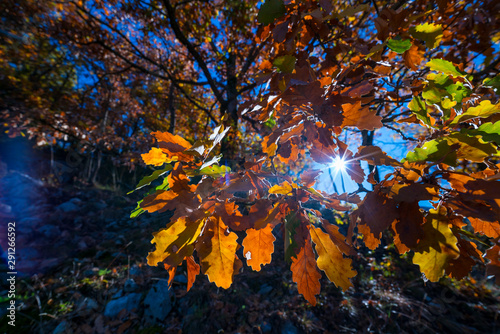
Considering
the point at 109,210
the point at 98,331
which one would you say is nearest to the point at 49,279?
the point at 98,331

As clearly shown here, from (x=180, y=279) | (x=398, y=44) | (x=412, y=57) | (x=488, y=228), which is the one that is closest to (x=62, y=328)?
(x=180, y=279)

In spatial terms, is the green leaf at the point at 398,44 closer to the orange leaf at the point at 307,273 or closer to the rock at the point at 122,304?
the orange leaf at the point at 307,273

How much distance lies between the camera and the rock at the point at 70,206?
5.01 metres

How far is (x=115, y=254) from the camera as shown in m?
3.41

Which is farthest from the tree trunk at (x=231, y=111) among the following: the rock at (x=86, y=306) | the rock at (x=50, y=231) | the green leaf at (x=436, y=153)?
the rock at (x=50, y=231)

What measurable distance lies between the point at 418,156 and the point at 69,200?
8.05m

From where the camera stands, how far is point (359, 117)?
30.0 inches

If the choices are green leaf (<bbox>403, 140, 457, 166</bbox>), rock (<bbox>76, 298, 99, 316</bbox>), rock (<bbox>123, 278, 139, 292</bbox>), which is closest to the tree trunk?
rock (<bbox>123, 278, 139, 292</bbox>)

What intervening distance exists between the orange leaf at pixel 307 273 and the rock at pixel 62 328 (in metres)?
2.90

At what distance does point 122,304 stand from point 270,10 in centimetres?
349

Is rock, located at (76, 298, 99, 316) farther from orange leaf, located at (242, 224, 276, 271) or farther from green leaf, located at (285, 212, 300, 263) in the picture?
green leaf, located at (285, 212, 300, 263)

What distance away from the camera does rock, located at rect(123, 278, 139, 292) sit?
8.59 ft

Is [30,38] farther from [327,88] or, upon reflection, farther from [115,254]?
[327,88]

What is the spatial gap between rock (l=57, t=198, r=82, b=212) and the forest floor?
0.91 m
